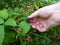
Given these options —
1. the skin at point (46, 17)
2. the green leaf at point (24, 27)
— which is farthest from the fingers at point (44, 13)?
the green leaf at point (24, 27)

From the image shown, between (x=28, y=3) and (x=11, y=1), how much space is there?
0.17m

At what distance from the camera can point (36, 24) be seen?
5.46 ft

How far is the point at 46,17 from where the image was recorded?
1631mm

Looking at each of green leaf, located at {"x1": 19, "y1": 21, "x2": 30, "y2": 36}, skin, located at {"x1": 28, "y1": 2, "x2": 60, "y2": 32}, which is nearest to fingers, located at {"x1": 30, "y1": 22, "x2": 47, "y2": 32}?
skin, located at {"x1": 28, "y1": 2, "x2": 60, "y2": 32}

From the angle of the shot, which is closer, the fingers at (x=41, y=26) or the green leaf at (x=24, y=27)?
the fingers at (x=41, y=26)

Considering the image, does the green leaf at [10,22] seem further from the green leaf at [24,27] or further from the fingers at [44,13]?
the fingers at [44,13]

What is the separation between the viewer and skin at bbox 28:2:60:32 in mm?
1579

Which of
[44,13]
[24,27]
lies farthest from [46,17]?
[24,27]

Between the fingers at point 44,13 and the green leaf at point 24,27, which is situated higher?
the fingers at point 44,13

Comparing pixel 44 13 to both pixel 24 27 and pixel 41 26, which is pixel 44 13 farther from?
pixel 24 27

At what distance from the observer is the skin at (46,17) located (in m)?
1.58

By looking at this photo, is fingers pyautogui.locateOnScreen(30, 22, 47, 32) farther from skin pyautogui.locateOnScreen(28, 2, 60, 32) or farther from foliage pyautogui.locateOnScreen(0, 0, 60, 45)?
Result: foliage pyautogui.locateOnScreen(0, 0, 60, 45)

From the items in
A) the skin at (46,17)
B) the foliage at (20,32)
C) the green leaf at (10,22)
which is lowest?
the foliage at (20,32)

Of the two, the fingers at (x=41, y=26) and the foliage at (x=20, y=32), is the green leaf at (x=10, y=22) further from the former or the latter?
the fingers at (x=41, y=26)
